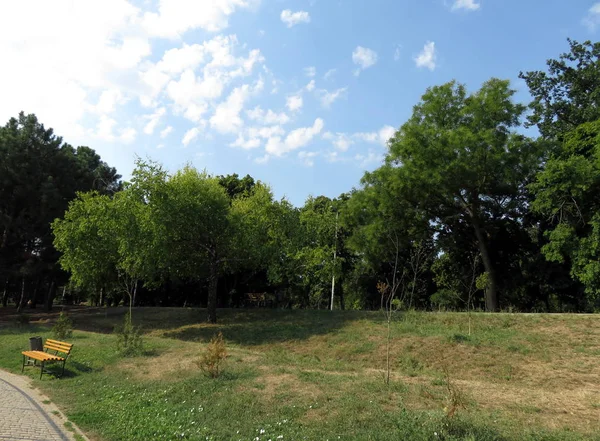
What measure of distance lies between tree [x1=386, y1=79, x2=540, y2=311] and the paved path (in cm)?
2193

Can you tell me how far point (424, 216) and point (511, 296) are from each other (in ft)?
37.9

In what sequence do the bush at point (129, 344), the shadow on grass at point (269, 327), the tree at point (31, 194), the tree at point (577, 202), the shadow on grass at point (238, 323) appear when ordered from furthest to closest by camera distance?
the tree at point (31, 194), the tree at point (577, 202), the shadow on grass at point (238, 323), the shadow on grass at point (269, 327), the bush at point (129, 344)

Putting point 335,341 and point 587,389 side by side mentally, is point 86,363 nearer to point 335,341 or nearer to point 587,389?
point 335,341

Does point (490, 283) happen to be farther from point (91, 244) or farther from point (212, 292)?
point (91, 244)

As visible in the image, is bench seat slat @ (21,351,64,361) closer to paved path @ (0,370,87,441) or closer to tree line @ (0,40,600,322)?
paved path @ (0,370,87,441)

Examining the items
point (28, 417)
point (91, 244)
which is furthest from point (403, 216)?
point (28, 417)

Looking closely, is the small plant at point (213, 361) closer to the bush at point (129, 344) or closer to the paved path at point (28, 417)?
the paved path at point (28, 417)

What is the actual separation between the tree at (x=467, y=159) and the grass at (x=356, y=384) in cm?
928

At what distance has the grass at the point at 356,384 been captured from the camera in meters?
6.79

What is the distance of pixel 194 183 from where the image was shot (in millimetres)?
23656

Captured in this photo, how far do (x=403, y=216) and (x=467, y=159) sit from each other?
19.1 ft

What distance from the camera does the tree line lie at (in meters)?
22.7

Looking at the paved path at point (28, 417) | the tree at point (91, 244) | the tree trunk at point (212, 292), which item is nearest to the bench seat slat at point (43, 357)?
the paved path at point (28, 417)

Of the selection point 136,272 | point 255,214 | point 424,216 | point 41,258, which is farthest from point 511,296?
point 41,258
